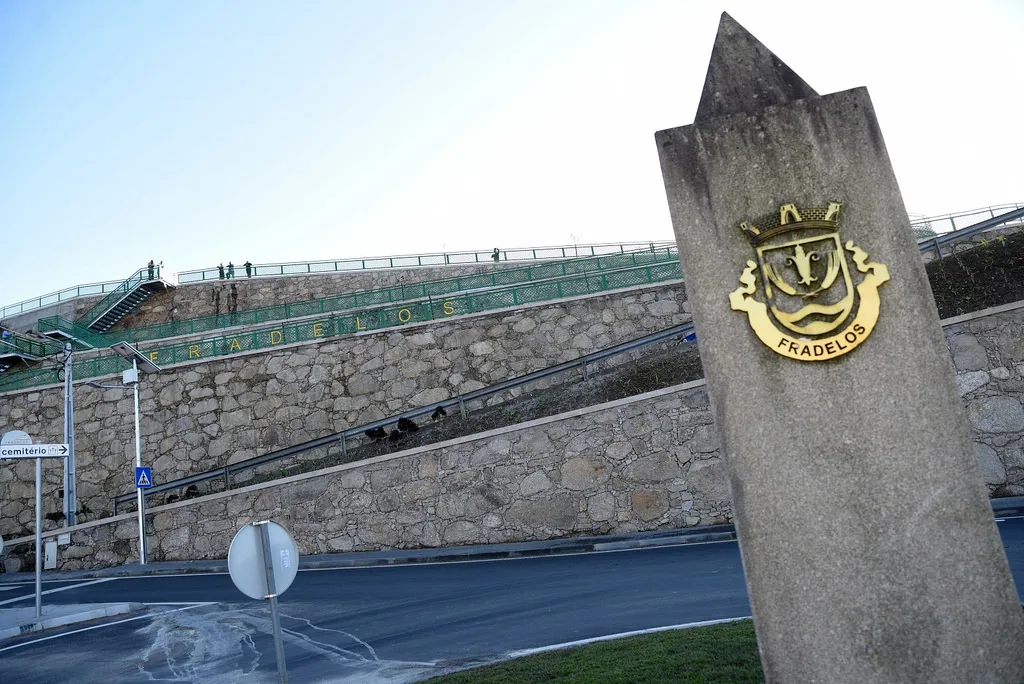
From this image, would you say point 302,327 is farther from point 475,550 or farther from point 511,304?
point 475,550

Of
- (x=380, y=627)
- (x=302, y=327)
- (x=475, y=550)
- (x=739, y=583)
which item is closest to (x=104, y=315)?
(x=302, y=327)

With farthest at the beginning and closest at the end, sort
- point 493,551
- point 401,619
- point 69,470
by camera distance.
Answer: point 69,470, point 493,551, point 401,619

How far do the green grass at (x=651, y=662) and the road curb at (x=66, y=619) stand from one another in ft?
26.1

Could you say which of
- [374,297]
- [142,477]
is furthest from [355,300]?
[142,477]

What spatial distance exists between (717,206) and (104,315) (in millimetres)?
30895

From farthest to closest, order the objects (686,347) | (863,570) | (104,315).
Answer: (104,315) < (686,347) < (863,570)

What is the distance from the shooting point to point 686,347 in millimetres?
18219

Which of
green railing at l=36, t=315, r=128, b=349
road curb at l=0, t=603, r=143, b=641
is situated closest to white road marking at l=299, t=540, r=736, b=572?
road curb at l=0, t=603, r=143, b=641

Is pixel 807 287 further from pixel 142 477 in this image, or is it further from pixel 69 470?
pixel 69 470

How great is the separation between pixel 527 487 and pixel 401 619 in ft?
19.4

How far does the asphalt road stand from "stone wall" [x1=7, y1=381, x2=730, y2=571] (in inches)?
66.9

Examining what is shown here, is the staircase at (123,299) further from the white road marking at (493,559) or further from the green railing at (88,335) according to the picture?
the white road marking at (493,559)

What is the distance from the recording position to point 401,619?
9000 millimetres

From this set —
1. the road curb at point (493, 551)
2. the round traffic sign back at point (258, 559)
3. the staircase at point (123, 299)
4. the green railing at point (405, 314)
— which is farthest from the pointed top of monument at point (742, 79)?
the staircase at point (123, 299)
